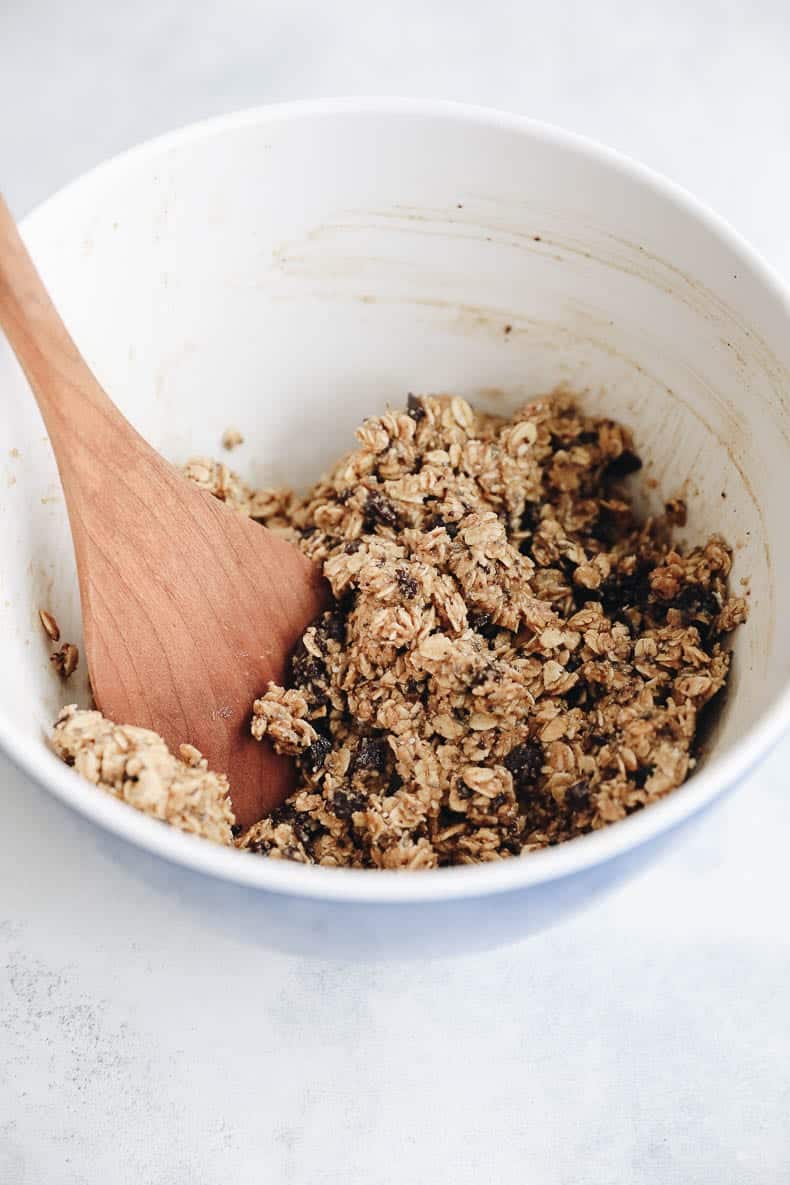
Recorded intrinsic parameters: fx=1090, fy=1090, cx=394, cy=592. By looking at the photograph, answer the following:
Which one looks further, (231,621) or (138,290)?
(138,290)

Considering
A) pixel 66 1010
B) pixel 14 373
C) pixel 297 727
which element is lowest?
pixel 66 1010

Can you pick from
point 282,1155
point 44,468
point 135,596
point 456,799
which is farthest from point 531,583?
point 282,1155

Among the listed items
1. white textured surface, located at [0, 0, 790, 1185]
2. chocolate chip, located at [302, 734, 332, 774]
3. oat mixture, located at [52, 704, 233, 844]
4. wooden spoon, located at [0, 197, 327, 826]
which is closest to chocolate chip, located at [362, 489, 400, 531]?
wooden spoon, located at [0, 197, 327, 826]

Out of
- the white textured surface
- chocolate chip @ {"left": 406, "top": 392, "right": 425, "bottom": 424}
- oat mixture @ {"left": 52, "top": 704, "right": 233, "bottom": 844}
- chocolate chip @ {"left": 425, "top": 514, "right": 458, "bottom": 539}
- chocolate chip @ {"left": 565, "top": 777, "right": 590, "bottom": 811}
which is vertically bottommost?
the white textured surface

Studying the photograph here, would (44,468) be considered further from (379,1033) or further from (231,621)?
(379,1033)

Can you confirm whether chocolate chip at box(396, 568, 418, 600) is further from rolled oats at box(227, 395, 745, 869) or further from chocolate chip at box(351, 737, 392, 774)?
chocolate chip at box(351, 737, 392, 774)

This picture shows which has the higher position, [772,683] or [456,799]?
[772,683]

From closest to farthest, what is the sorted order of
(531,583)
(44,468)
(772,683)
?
(772,683)
(44,468)
(531,583)

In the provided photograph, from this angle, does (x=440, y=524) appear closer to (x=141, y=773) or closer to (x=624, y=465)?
(x=624, y=465)
